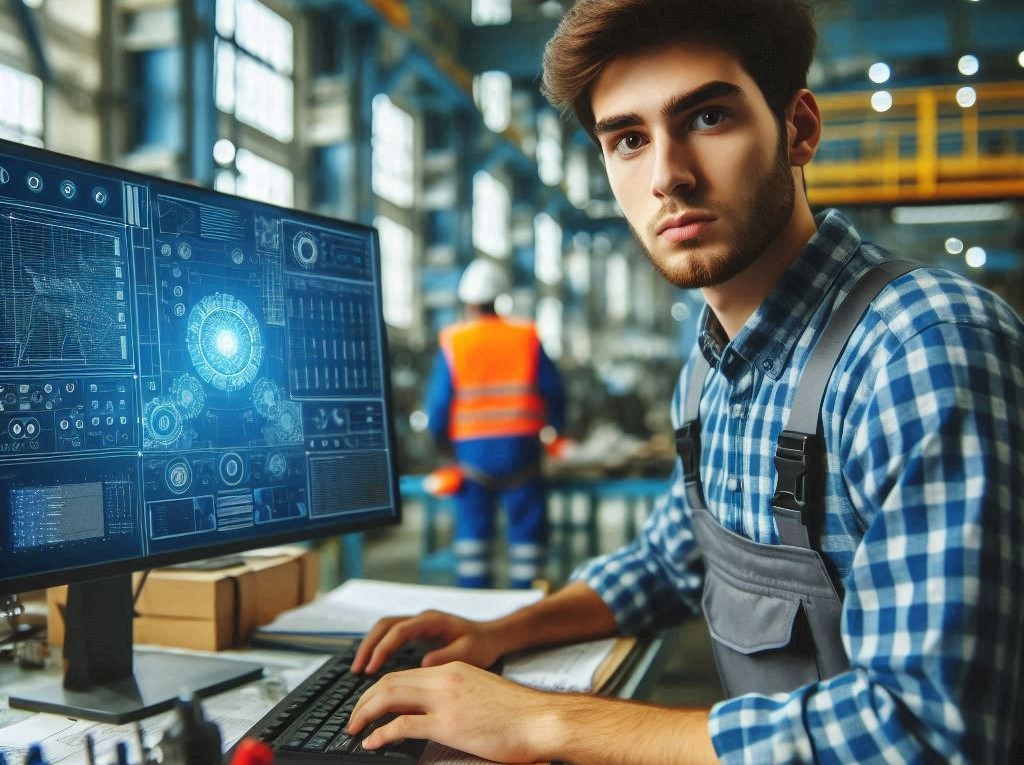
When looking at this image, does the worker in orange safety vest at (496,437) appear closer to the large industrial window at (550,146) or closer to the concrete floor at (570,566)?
the concrete floor at (570,566)

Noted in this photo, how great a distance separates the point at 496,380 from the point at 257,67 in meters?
3.50

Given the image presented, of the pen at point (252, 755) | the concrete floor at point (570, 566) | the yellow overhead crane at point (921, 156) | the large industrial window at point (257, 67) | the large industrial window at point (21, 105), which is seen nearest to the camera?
the pen at point (252, 755)

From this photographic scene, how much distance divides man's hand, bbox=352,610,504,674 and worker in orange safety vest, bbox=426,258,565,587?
3280 mm

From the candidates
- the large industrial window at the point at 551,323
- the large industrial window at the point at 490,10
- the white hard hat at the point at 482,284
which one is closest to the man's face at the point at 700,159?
the white hard hat at the point at 482,284

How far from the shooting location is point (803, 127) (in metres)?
1.39

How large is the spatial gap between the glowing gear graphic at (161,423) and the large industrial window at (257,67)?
4.83 m

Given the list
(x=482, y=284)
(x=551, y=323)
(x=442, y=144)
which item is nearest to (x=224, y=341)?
(x=482, y=284)

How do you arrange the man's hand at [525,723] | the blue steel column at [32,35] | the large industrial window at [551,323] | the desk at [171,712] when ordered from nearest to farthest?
the man's hand at [525,723] < the desk at [171,712] < the blue steel column at [32,35] < the large industrial window at [551,323]

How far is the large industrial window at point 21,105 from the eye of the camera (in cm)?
409

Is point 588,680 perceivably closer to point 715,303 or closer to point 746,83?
point 715,303

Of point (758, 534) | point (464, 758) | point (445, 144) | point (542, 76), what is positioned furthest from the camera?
point (445, 144)

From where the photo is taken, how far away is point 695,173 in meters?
1.22

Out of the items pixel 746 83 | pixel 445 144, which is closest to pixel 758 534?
pixel 746 83

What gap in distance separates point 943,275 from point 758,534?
0.42 m
